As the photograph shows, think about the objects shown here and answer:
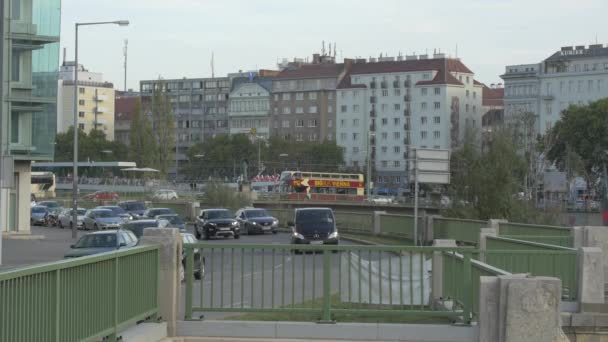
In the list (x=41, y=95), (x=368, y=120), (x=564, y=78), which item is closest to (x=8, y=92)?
(x=41, y=95)

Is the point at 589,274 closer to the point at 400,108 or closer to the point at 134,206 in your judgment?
the point at 134,206

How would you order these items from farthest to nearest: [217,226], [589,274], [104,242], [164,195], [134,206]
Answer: [164,195], [134,206], [217,226], [104,242], [589,274]

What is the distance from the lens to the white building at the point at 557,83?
148 metres

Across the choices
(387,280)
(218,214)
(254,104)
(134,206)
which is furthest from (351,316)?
(254,104)

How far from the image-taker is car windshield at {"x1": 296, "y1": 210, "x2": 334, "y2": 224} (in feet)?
153

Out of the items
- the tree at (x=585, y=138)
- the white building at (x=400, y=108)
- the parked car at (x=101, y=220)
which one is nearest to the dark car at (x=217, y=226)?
the parked car at (x=101, y=220)

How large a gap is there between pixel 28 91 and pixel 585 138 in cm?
7371

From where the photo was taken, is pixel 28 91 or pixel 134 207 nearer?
pixel 28 91

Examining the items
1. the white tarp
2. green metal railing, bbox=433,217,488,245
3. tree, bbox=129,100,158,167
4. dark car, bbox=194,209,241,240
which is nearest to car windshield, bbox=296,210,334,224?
green metal railing, bbox=433,217,488,245

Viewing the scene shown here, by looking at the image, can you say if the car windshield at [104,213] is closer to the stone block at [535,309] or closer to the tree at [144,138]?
the stone block at [535,309]

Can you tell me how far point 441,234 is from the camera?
151 ft

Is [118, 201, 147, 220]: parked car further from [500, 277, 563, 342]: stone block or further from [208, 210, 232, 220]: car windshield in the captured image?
[500, 277, 563, 342]: stone block

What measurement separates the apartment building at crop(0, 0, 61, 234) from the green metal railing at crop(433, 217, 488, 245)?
24.4 meters

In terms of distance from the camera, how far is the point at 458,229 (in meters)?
44.0
